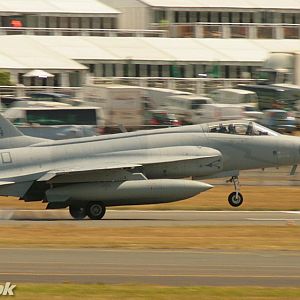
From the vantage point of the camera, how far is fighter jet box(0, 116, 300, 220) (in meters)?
32.2

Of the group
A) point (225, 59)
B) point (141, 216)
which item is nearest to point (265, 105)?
point (225, 59)

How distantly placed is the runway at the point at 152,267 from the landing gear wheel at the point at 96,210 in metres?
9.13

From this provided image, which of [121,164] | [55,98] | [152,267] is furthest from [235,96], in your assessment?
[152,267]

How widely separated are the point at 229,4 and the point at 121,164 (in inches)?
2607

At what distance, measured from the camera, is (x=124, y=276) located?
63.5 ft

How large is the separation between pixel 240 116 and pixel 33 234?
36.4 metres

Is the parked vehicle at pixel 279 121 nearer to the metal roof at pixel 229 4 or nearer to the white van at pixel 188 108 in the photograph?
the white van at pixel 188 108

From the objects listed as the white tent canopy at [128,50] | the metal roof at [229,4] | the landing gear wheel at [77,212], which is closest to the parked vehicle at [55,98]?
the white tent canopy at [128,50]

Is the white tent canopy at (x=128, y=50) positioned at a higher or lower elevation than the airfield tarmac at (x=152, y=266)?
higher

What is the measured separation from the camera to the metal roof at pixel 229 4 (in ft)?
312

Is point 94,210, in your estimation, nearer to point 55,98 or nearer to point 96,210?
point 96,210

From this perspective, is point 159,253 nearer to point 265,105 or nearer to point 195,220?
point 195,220

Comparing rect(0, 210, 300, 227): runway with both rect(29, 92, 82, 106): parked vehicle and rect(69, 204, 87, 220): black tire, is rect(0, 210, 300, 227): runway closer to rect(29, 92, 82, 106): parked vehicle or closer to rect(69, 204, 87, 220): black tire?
rect(69, 204, 87, 220): black tire

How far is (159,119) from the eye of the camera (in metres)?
61.7
